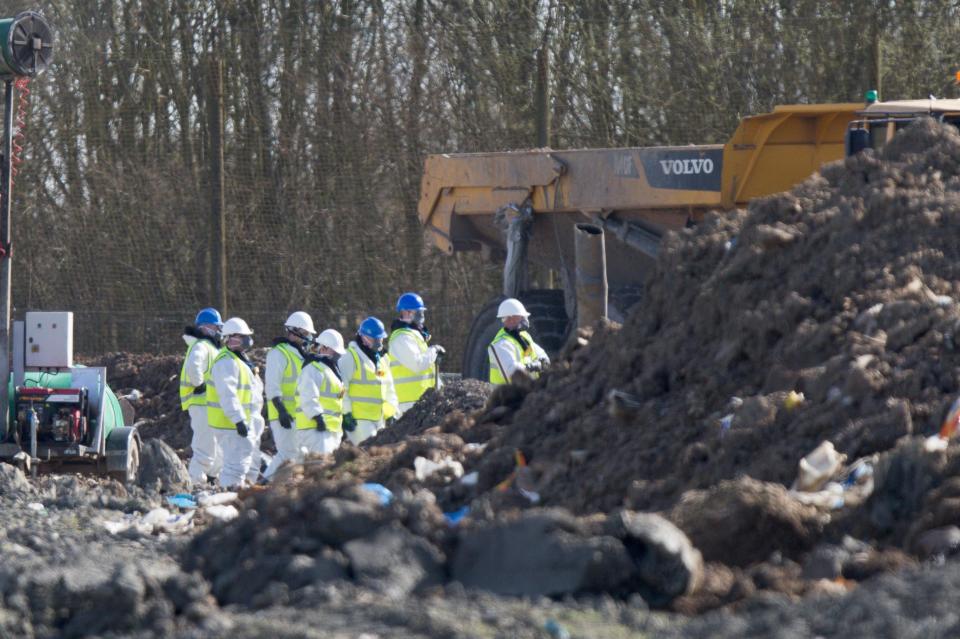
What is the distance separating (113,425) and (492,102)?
7.72 metres

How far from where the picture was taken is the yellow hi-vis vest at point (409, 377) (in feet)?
45.0

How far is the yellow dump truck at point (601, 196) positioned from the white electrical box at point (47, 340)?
3.90 m

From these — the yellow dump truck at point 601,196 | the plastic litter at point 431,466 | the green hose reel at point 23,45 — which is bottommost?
the plastic litter at point 431,466

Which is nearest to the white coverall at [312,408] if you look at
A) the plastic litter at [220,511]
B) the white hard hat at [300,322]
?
the white hard hat at [300,322]

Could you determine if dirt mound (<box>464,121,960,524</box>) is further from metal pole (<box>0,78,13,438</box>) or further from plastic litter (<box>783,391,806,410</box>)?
metal pole (<box>0,78,13,438</box>)

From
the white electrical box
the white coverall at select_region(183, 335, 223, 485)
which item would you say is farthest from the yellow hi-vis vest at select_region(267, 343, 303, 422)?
the white electrical box

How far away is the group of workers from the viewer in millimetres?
12891

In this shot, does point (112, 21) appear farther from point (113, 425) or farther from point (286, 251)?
point (113, 425)

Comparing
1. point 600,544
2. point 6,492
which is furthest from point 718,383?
point 6,492

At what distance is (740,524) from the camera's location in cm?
576

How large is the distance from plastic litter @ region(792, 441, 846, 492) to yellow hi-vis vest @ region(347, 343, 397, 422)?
709 centimetres

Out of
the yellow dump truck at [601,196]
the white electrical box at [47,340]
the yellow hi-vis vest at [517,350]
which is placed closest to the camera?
the yellow dump truck at [601,196]

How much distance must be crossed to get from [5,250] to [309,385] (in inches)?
106

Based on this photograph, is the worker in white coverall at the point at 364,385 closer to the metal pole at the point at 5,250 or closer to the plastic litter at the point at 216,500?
the metal pole at the point at 5,250
